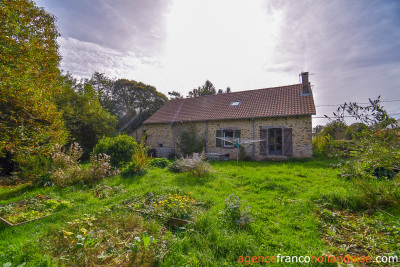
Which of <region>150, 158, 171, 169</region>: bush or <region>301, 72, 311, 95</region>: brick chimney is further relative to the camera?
<region>301, 72, 311, 95</region>: brick chimney

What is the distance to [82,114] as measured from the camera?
12.1m

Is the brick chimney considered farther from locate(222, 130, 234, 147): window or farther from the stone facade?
locate(222, 130, 234, 147): window

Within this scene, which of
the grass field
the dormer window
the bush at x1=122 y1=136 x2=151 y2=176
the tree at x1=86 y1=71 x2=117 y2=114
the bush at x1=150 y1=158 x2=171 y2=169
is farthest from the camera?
the tree at x1=86 y1=71 x2=117 y2=114

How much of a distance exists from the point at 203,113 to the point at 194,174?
25.3 feet

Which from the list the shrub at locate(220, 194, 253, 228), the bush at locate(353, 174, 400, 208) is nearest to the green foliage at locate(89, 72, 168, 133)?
the shrub at locate(220, 194, 253, 228)

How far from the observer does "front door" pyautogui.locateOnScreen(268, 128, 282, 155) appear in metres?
11.2

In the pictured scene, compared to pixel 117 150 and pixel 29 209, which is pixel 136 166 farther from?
pixel 29 209

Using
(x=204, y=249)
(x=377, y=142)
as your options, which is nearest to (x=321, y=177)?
(x=377, y=142)

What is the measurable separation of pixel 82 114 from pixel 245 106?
11.2 m

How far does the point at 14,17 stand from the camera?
16.3 feet

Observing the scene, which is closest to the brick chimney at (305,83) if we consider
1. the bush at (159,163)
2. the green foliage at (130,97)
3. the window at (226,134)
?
the window at (226,134)

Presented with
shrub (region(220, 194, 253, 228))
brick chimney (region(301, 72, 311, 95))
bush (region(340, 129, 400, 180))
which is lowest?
shrub (region(220, 194, 253, 228))

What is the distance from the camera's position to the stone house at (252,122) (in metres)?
10.4

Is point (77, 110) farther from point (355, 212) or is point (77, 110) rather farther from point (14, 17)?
point (355, 212)
